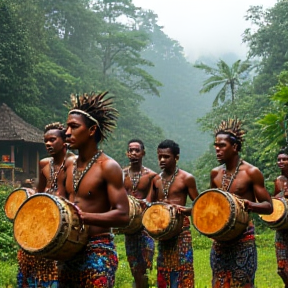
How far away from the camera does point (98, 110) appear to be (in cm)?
364

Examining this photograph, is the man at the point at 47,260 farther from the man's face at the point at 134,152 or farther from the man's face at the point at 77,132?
the man's face at the point at 134,152

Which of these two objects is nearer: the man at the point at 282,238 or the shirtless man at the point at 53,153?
the shirtless man at the point at 53,153

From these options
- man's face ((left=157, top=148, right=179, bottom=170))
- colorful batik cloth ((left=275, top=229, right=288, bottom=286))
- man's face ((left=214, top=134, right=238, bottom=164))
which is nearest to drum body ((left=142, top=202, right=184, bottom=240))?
man's face ((left=157, top=148, right=179, bottom=170))

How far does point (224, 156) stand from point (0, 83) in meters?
21.1

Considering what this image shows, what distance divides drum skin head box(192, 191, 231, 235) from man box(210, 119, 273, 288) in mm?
228

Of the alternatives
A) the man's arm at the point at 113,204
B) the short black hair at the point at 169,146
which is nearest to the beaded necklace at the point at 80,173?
the man's arm at the point at 113,204

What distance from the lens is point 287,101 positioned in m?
9.45

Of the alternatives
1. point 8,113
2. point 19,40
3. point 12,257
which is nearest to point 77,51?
point 19,40

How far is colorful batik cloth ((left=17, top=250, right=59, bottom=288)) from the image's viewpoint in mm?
4754

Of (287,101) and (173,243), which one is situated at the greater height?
(287,101)

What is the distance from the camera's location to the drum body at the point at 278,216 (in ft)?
21.7

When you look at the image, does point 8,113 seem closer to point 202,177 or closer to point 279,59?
point 202,177

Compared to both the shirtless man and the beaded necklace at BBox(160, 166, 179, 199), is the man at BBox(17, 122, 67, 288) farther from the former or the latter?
the beaded necklace at BBox(160, 166, 179, 199)

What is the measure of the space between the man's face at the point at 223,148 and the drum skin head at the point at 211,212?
0.50m
